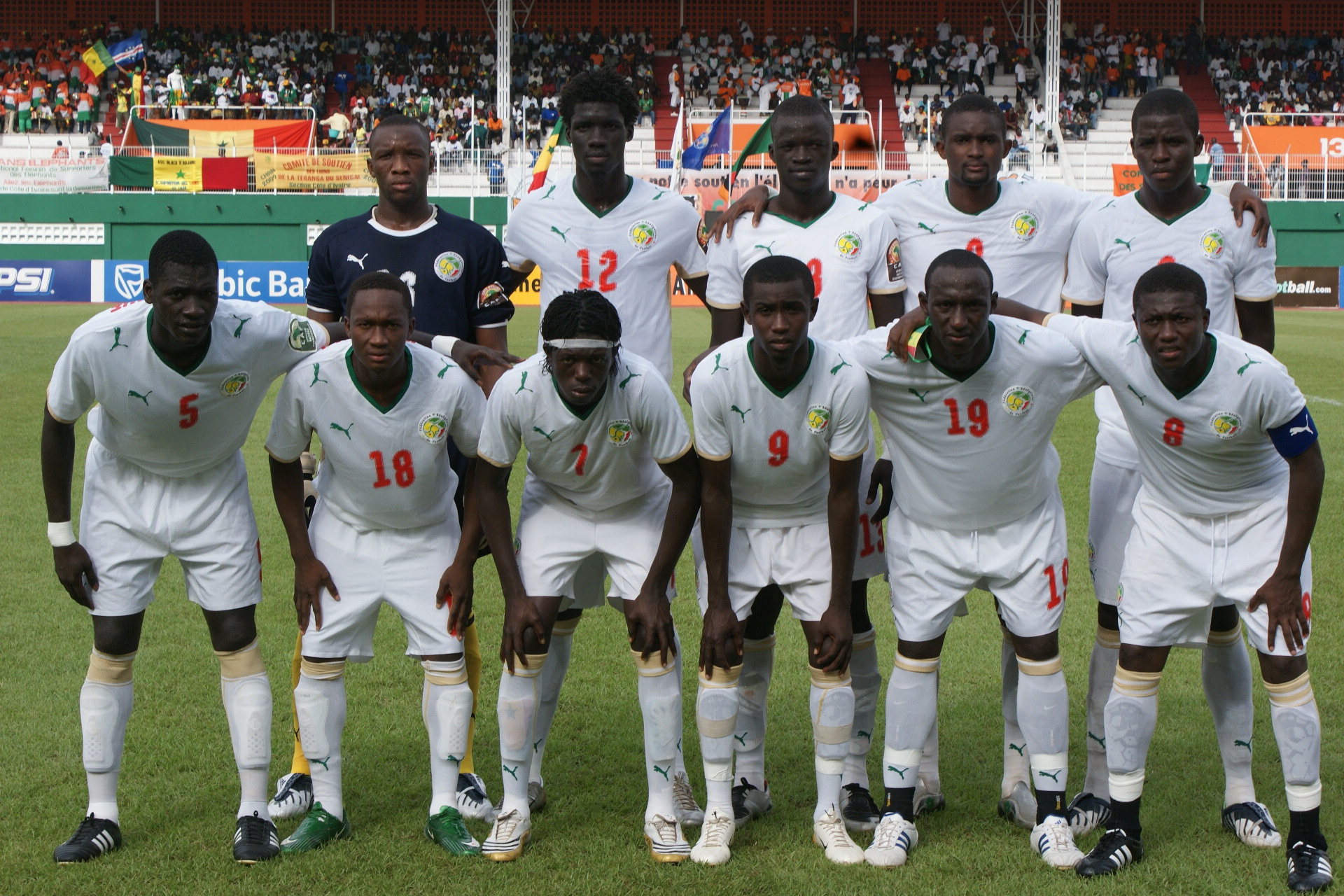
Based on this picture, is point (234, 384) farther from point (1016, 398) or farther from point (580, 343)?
point (1016, 398)

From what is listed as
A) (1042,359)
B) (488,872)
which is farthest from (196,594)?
A: (1042,359)

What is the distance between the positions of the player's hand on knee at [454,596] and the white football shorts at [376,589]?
2 centimetres

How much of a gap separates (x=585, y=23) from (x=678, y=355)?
1056 inches

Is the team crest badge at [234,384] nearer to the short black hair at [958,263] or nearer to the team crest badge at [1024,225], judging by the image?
the short black hair at [958,263]

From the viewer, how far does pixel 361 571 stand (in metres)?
4.55

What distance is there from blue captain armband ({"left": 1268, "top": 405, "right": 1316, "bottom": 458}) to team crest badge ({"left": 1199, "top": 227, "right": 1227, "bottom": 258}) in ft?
3.02

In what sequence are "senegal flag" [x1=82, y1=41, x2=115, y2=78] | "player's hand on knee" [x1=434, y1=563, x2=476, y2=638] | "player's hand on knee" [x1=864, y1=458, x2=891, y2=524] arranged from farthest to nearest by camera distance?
"senegal flag" [x1=82, y1=41, x2=115, y2=78] → "player's hand on knee" [x1=864, y1=458, x2=891, y2=524] → "player's hand on knee" [x1=434, y1=563, x2=476, y2=638]

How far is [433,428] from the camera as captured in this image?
4531mm

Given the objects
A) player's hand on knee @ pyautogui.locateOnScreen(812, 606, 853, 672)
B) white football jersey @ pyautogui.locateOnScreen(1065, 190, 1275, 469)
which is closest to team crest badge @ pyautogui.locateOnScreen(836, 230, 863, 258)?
white football jersey @ pyautogui.locateOnScreen(1065, 190, 1275, 469)

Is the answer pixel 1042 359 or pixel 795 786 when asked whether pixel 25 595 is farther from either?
pixel 1042 359

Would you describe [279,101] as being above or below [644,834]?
above

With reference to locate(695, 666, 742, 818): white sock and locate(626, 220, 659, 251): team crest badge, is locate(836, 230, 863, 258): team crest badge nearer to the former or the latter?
locate(626, 220, 659, 251): team crest badge

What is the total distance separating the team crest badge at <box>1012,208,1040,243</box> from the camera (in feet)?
16.5

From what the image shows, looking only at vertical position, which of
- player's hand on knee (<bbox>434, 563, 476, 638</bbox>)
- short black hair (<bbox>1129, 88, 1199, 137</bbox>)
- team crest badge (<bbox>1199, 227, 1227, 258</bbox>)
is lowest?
player's hand on knee (<bbox>434, 563, 476, 638</bbox>)
